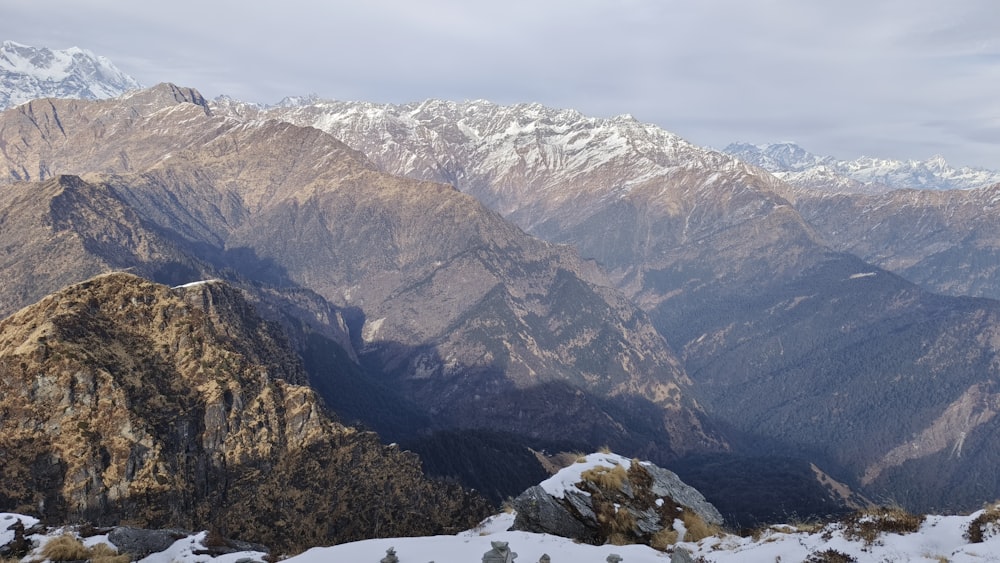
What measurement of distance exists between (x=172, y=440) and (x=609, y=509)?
248ft

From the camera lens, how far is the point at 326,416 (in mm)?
112312

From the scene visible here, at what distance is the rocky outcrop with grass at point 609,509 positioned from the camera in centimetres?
3888

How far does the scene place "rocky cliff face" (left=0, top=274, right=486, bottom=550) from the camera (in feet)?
263

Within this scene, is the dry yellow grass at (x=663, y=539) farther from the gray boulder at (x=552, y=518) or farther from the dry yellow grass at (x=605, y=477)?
the dry yellow grass at (x=605, y=477)

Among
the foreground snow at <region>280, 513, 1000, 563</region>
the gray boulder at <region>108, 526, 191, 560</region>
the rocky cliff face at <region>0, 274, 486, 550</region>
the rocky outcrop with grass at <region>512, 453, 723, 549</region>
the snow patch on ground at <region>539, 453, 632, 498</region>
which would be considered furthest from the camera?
the rocky cliff face at <region>0, 274, 486, 550</region>

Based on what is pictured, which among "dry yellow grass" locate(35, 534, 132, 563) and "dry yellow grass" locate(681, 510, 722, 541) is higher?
"dry yellow grass" locate(35, 534, 132, 563)

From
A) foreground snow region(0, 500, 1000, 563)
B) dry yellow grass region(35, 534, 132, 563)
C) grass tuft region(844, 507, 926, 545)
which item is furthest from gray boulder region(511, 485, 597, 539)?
dry yellow grass region(35, 534, 132, 563)

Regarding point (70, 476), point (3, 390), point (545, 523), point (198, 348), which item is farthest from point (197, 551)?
point (198, 348)

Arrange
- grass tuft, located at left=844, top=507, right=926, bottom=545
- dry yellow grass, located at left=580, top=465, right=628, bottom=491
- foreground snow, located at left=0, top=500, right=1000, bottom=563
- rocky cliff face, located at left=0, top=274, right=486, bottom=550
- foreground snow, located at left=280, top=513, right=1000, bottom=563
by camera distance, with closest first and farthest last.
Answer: foreground snow, located at left=280, top=513, right=1000, bottom=563
foreground snow, located at left=0, top=500, right=1000, bottom=563
grass tuft, located at left=844, top=507, right=926, bottom=545
dry yellow grass, located at left=580, top=465, right=628, bottom=491
rocky cliff face, located at left=0, top=274, right=486, bottom=550

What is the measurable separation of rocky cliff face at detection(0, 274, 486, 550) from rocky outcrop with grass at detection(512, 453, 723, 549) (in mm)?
49935

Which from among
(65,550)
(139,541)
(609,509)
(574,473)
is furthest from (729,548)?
(65,550)

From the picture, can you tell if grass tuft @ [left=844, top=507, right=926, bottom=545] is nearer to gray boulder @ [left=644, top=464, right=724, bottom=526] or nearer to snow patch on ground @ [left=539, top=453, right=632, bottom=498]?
gray boulder @ [left=644, top=464, right=724, bottom=526]

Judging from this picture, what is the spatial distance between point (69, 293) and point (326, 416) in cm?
4471

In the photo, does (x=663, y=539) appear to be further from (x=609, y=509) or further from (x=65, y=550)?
(x=65, y=550)
